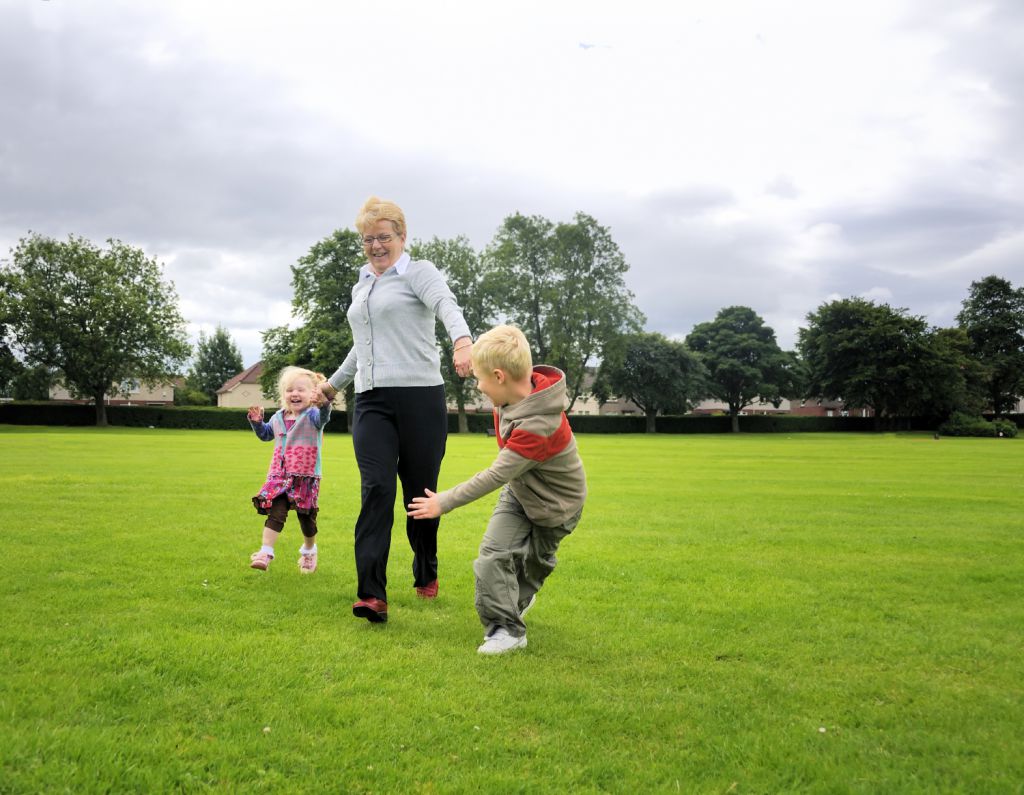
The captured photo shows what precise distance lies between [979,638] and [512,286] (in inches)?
2392

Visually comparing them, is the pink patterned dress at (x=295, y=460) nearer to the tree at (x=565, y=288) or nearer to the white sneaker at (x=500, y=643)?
the white sneaker at (x=500, y=643)

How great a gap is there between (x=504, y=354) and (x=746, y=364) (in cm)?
7847

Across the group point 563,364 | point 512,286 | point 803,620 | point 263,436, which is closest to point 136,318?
point 512,286

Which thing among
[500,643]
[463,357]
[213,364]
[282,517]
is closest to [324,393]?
[282,517]

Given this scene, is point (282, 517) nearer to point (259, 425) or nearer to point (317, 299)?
point (259, 425)

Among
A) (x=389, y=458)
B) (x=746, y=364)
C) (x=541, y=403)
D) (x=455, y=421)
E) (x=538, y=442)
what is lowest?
(x=455, y=421)

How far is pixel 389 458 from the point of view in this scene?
5.23 metres

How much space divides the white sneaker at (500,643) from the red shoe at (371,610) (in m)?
0.76

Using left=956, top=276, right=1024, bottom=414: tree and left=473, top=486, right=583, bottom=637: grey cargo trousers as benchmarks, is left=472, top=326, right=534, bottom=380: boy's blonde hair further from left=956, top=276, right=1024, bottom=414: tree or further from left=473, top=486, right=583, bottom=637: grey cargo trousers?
left=956, top=276, right=1024, bottom=414: tree

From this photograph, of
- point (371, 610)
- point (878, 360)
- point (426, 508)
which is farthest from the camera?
point (878, 360)

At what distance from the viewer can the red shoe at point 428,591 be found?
5.69 metres

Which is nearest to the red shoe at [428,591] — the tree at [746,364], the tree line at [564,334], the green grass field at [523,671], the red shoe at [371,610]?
the green grass field at [523,671]

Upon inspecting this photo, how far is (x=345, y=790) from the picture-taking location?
272cm

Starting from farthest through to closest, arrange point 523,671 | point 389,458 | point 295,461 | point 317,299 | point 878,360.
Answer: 1. point 878,360
2. point 317,299
3. point 295,461
4. point 389,458
5. point 523,671
